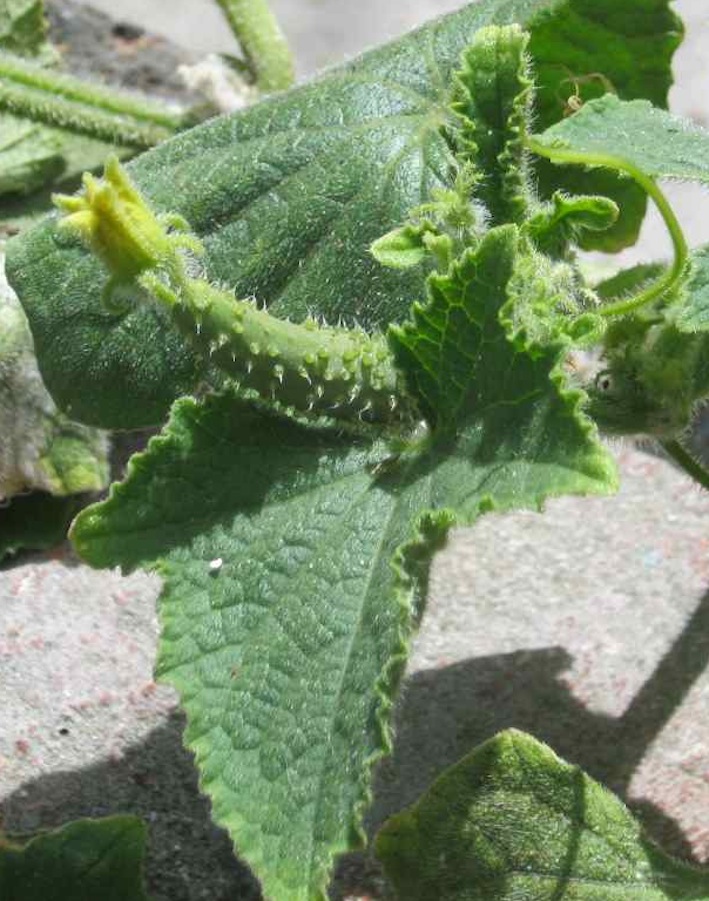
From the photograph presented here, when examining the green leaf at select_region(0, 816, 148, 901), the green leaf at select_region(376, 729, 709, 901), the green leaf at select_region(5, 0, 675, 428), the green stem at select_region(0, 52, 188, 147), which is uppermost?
the green leaf at select_region(5, 0, 675, 428)

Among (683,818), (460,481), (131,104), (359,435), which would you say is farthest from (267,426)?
(131,104)

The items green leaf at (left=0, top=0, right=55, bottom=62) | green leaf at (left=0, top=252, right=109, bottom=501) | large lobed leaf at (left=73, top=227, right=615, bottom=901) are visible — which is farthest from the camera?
green leaf at (left=0, top=0, right=55, bottom=62)

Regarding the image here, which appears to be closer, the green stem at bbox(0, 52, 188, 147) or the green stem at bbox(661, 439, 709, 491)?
the green stem at bbox(661, 439, 709, 491)

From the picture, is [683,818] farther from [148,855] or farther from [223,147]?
[223,147]

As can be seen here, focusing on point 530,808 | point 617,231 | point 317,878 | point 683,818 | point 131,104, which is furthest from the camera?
point 131,104

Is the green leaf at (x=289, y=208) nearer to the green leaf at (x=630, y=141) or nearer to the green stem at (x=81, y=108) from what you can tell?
the green leaf at (x=630, y=141)

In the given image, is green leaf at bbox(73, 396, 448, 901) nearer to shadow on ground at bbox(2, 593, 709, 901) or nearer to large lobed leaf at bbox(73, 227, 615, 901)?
large lobed leaf at bbox(73, 227, 615, 901)

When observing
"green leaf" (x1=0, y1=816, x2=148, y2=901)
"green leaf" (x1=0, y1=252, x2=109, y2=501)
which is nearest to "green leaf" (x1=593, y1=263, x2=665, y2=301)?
"green leaf" (x1=0, y1=252, x2=109, y2=501)
